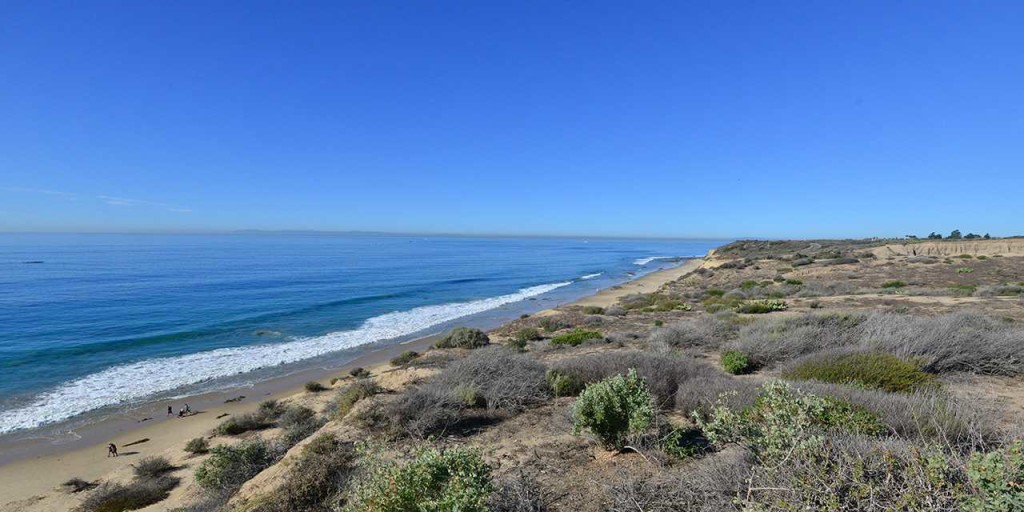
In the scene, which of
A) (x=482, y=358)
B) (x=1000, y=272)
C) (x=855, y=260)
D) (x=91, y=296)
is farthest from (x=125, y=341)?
(x=855, y=260)

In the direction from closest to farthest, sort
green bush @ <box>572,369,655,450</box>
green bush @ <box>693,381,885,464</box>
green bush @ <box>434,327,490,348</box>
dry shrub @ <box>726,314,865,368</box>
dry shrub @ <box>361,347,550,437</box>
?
green bush @ <box>693,381,885,464</box>
green bush @ <box>572,369,655,450</box>
dry shrub @ <box>361,347,550,437</box>
dry shrub @ <box>726,314,865,368</box>
green bush @ <box>434,327,490,348</box>

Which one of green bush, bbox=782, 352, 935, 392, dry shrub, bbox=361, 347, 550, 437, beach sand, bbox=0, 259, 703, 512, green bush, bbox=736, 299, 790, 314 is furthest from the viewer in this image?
green bush, bbox=736, 299, 790, 314

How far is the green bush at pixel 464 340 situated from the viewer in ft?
56.9

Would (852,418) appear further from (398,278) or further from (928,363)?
(398,278)

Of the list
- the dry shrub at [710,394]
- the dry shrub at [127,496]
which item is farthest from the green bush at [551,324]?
the dry shrub at [127,496]

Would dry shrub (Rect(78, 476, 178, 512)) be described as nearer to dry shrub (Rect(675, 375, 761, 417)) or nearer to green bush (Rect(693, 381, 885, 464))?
dry shrub (Rect(675, 375, 761, 417))

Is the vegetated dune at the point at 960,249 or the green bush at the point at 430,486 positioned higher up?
the vegetated dune at the point at 960,249

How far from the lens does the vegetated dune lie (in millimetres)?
41906

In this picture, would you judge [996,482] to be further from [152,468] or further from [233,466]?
[152,468]

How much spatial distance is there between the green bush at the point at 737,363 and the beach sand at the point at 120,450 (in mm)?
9872

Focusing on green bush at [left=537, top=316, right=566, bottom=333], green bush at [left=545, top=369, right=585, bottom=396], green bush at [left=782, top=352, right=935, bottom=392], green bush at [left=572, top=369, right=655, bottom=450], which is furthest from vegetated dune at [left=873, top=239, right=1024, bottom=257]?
green bush at [left=572, top=369, right=655, bottom=450]

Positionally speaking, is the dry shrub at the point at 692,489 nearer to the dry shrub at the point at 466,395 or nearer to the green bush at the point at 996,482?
the green bush at the point at 996,482

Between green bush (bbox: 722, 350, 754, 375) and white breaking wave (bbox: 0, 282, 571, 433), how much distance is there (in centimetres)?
1612

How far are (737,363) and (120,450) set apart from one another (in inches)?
551
